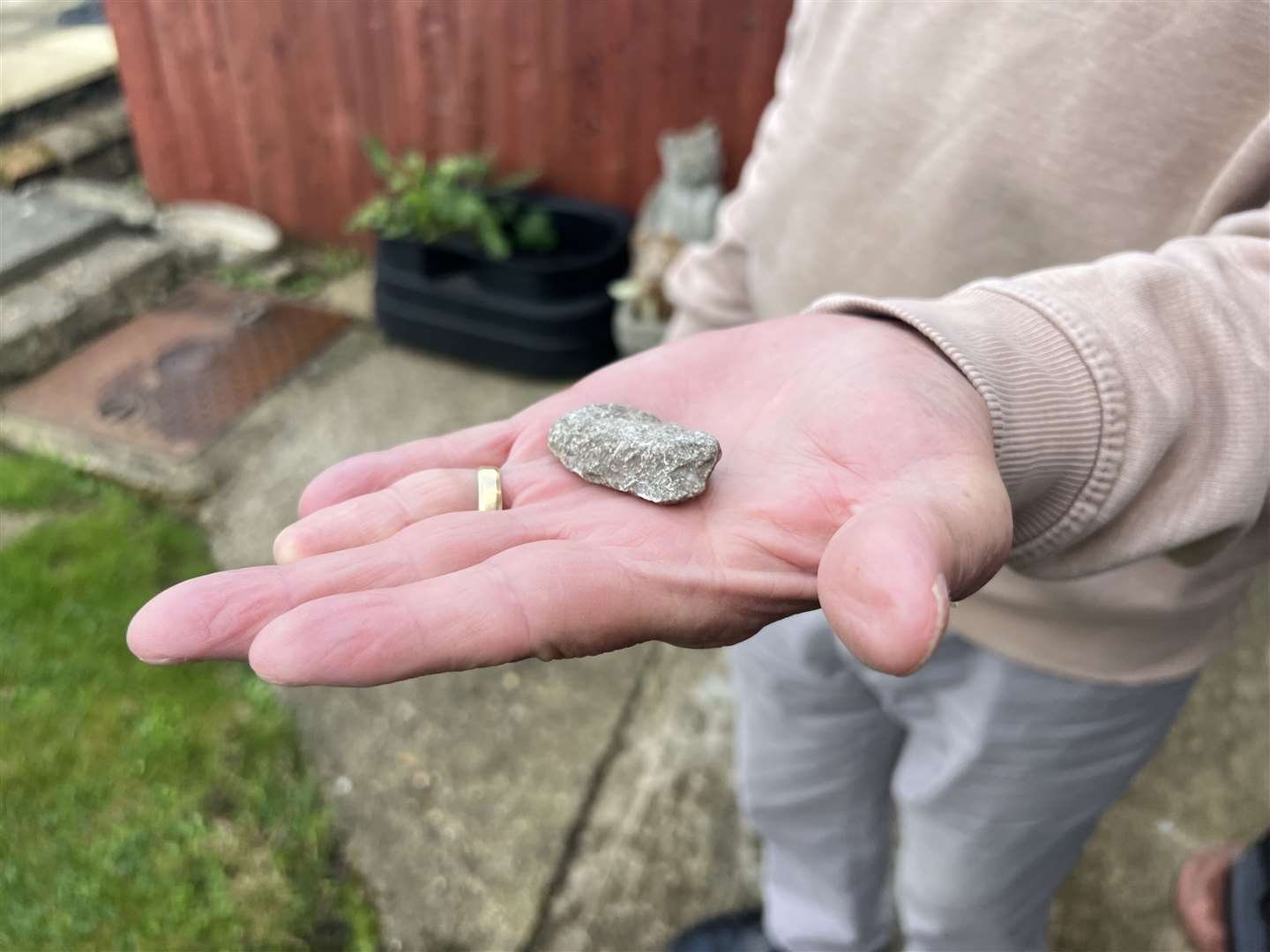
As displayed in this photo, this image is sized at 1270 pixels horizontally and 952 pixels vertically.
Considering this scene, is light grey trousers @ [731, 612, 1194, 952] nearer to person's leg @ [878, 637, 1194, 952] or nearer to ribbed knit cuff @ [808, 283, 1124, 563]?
person's leg @ [878, 637, 1194, 952]

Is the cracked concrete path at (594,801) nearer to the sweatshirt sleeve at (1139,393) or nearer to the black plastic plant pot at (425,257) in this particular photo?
the black plastic plant pot at (425,257)

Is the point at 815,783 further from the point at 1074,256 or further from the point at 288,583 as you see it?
the point at 288,583

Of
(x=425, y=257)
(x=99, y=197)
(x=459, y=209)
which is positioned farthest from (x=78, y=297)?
(x=459, y=209)

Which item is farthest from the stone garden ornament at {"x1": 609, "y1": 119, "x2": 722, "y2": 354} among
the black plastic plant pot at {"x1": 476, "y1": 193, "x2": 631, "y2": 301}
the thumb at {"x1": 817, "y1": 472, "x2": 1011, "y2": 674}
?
the thumb at {"x1": 817, "y1": 472, "x2": 1011, "y2": 674}

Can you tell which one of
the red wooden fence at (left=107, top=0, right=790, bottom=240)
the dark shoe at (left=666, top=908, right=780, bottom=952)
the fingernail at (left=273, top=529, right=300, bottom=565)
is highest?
the fingernail at (left=273, top=529, right=300, bottom=565)

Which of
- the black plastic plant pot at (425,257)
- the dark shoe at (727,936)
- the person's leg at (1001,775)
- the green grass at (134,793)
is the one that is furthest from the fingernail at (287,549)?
the black plastic plant pot at (425,257)

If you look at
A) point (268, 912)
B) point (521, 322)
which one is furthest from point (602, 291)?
point (268, 912)
